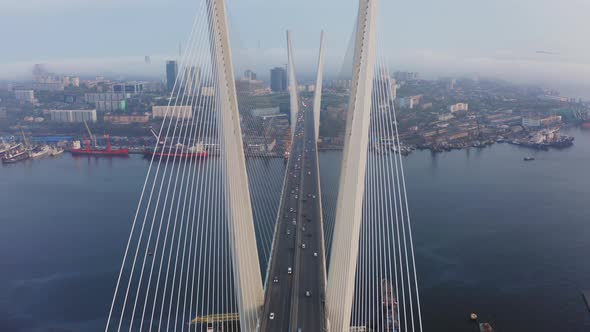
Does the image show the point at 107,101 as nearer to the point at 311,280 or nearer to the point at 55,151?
the point at 55,151

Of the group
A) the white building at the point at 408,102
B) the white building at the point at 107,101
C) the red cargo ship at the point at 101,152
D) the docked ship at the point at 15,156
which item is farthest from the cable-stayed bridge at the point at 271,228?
the white building at the point at 107,101

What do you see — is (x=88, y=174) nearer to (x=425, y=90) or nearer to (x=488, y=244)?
(x=488, y=244)

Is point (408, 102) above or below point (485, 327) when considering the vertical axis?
above

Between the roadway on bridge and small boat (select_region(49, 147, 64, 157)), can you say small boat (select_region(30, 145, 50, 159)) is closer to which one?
small boat (select_region(49, 147, 64, 157))

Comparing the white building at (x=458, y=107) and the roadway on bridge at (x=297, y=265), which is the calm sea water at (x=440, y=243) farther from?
the white building at (x=458, y=107)

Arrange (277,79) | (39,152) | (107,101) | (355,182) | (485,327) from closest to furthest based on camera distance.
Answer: (355,182), (485,327), (39,152), (107,101), (277,79)

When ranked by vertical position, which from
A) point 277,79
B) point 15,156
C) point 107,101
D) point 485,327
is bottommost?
→ point 485,327

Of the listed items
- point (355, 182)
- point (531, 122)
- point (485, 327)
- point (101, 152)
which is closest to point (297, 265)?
point (485, 327)
